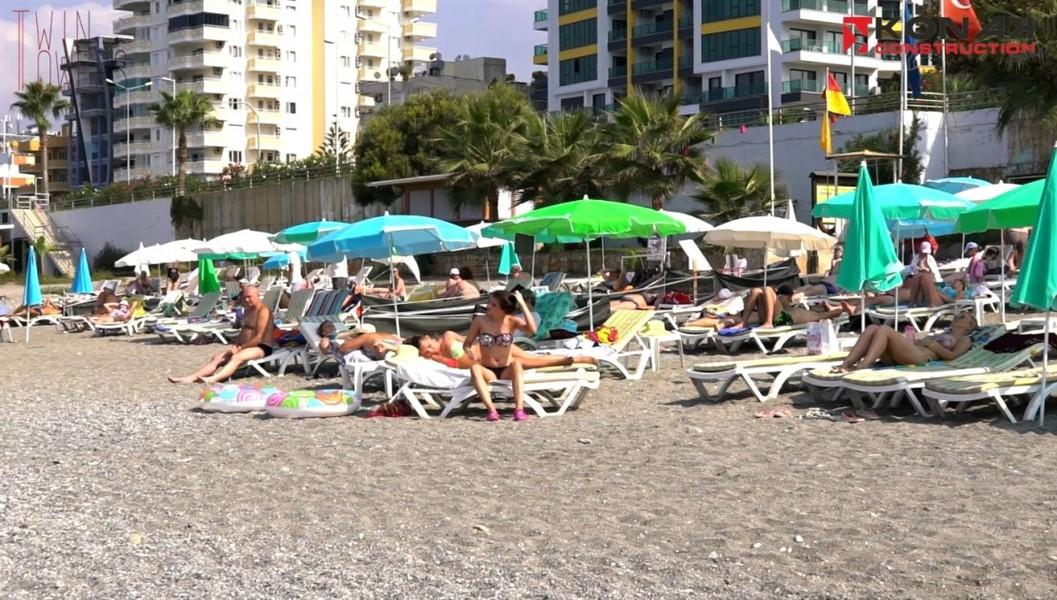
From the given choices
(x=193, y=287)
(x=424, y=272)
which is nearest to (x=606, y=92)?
(x=424, y=272)

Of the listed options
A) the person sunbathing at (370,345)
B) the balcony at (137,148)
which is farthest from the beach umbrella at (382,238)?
the balcony at (137,148)

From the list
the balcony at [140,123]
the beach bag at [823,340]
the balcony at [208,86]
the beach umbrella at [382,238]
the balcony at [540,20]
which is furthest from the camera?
the balcony at [140,123]

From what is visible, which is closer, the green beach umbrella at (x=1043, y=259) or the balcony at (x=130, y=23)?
the green beach umbrella at (x=1043, y=259)

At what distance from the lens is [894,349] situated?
431 inches

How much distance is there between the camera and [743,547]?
6.02 meters

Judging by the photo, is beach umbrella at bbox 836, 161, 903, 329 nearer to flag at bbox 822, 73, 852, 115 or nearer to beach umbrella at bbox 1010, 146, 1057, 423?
beach umbrella at bbox 1010, 146, 1057, 423

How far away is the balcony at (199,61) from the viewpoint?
295ft

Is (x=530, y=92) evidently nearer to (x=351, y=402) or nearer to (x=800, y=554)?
(x=351, y=402)

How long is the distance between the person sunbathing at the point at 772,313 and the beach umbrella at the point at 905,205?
1732 millimetres

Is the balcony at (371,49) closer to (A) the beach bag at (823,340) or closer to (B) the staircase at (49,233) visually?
(B) the staircase at (49,233)

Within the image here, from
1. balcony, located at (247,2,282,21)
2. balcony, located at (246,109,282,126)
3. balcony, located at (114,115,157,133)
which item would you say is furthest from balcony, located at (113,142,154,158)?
balcony, located at (247,2,282,21)

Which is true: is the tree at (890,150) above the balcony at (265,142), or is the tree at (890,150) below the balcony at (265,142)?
below

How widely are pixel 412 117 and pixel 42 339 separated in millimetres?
28462

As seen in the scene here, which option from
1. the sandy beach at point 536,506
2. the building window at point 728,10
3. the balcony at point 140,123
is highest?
the building window at point 728,10
